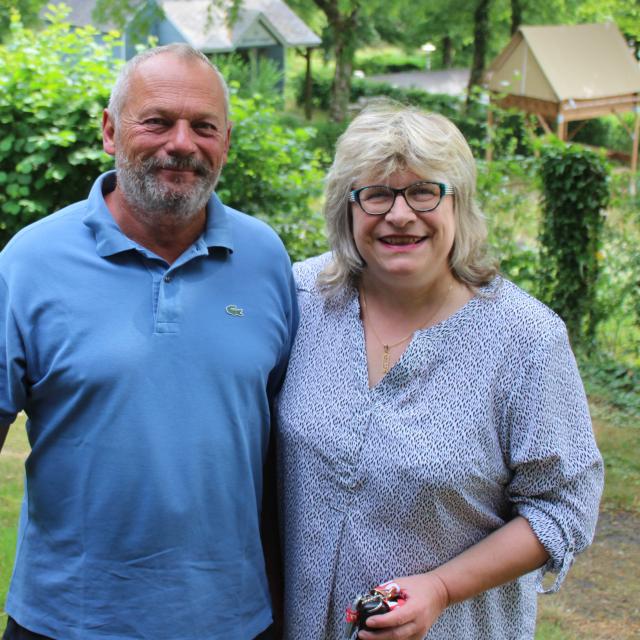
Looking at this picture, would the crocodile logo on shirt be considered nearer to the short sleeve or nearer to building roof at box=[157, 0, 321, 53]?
the short sleeve

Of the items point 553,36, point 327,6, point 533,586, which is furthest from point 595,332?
point 327,6

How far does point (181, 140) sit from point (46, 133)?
5.27m

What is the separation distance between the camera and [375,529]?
2.35 meters

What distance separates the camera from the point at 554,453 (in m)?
2.25

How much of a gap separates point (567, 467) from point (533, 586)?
0.47m

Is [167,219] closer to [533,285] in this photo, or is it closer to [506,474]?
[506,474]

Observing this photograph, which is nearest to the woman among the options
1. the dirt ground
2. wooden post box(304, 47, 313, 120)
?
the dirt ground

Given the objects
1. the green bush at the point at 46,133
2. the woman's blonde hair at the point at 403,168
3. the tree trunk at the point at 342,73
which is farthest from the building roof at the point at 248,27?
the woman's blonde hair at the point at 403,168

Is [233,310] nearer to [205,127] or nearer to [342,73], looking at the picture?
[205,127]

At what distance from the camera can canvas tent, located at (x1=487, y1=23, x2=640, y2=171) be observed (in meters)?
22.1

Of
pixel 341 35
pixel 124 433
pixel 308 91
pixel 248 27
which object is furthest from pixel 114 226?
pixel 308 91

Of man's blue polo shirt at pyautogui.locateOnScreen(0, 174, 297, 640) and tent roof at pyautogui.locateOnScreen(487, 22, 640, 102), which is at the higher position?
tent roof at pyautogui.locateOnScreen(487, 22, 640, 102)

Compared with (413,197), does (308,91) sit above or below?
above

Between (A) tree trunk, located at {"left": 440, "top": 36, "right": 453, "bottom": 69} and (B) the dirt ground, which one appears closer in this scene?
(B) the dirt ground
